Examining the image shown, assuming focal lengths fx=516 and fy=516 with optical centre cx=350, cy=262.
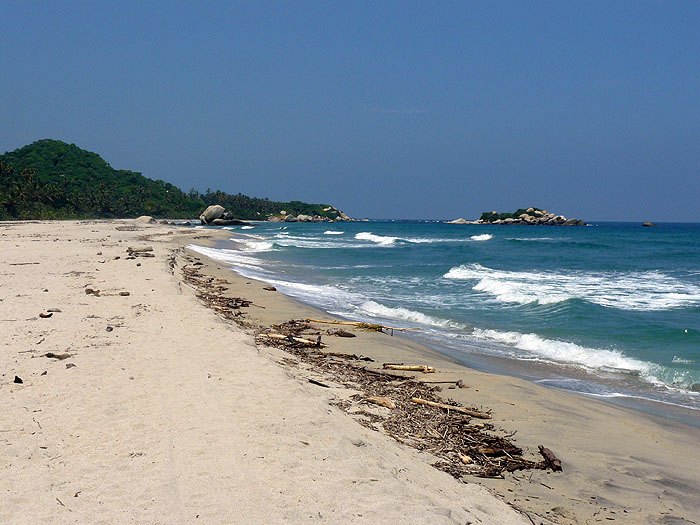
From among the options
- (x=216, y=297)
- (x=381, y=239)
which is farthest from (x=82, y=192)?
(x=216, y=297)

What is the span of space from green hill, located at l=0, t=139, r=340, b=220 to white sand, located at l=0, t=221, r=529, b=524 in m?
69.8

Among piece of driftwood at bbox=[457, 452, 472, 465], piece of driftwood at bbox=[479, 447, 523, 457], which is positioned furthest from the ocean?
piece of driftwood at bbox=[457, 452, 472, 465]

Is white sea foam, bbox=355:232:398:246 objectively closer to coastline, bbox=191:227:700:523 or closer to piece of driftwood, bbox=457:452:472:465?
coastline, bbox=191:227:700:523

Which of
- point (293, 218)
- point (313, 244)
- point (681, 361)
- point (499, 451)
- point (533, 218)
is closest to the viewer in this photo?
point (499, 451)

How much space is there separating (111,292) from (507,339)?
9.01 m

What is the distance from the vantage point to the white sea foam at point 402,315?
13442 millimetres

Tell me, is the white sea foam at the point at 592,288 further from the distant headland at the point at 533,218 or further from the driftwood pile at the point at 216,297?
the distant headland at the point at 533,218

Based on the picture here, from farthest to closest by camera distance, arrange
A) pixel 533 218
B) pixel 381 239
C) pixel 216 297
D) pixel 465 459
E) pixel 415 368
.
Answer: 1. pixel 533 218
2. pixel 381 239
3. pixel 216 297
4. pixel 415 368
5. pixel 465 459

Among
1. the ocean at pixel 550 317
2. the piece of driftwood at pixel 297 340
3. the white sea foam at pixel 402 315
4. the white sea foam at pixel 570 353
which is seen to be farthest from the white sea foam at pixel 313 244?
the piece of driftwood at pixel 297 340

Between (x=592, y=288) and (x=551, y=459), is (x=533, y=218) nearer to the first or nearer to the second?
(x=592, y=288)

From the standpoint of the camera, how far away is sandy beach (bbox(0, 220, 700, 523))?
3512mm

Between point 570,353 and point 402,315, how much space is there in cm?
469

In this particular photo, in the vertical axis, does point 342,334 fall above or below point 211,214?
below

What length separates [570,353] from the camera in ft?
35.3
